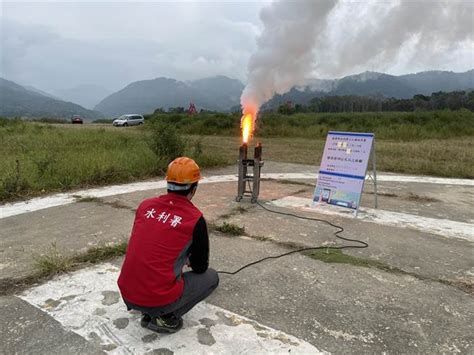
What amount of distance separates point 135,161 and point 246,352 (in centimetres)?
728

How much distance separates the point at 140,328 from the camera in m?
2.74

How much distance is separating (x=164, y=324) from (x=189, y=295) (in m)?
0.24

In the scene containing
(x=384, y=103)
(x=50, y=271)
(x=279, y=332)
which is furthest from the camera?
(x=384, y=103)

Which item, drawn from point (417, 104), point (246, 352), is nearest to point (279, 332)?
point (246, 352)

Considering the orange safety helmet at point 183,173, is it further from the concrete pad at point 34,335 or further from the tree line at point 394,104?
the tree line at point 394,104

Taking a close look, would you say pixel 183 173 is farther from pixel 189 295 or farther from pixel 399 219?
pixel 399 219

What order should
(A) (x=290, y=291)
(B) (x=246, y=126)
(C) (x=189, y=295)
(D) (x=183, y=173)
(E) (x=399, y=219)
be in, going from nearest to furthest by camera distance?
(D) (x=183, y=173) < (C) (x=189, y=295) < (A) (x=290, y=291) < (E) (x=399, y=219) < (B) (x=246, y=126)

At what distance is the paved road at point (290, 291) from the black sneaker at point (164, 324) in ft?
0.21

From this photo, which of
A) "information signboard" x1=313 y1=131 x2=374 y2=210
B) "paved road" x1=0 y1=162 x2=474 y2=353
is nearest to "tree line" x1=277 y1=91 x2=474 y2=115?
"information signboard" x1=313 y1=131 x2=374 y2=210

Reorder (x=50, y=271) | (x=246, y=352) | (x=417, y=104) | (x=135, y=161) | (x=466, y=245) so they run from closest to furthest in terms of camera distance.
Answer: (x=246, y=352), (x=50, y=271), (x=466, y=245), (x=135, y=161), (x=417, y=104)

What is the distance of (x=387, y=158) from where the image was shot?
1246cm

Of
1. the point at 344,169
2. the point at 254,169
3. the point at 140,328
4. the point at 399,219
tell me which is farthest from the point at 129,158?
the point at 140,328

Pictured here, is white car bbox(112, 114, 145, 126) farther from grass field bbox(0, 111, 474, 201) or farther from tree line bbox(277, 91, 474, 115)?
grass field bbox(0, 111, 474, 201)

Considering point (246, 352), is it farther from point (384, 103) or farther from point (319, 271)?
point (384, 103)
